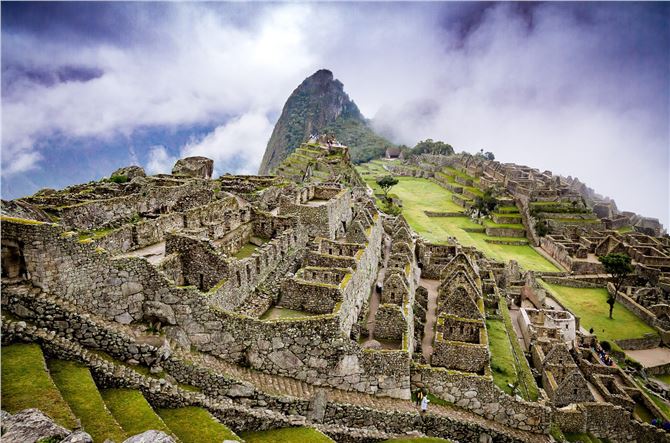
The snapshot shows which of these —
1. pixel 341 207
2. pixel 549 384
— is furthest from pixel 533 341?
pixel 341 207

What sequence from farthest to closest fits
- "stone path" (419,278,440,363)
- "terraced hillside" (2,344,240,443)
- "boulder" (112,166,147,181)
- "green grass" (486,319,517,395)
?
"boulder" (112,166,147,181) < "stone path" (419,278,440,363) < "green grass" (486,319,517,395) < "terraced hillside" (2,344,240,443)

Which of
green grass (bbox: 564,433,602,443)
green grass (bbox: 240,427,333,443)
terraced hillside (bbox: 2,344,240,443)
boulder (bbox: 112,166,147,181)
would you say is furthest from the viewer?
boulder (bbox: 112,166,147,181)

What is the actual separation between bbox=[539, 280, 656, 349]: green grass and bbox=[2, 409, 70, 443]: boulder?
1586 inches

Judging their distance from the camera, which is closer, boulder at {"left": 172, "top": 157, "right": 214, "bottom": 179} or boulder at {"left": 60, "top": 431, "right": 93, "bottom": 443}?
boulder at {"left": 60, "top": 431, "right": 93, "bottom": 443}

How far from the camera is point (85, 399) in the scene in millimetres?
10469

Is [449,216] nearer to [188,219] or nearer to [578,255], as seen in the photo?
[578,255]

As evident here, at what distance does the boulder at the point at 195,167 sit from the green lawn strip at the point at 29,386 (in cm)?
2882

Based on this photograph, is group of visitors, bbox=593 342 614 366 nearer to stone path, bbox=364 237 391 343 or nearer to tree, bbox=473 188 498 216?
stone path, bbox=364 237 391 343

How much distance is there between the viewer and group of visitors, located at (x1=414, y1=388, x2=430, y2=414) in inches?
699

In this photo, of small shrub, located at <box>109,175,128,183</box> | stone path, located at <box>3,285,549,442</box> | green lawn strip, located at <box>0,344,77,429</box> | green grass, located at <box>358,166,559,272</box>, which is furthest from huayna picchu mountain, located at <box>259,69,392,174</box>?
green lawn strip, located at <box>0,344,77,429</box>

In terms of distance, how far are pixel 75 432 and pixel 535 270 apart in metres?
57.4

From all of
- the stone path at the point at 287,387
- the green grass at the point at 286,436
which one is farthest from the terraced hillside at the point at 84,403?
the stone path at the point at 287,387

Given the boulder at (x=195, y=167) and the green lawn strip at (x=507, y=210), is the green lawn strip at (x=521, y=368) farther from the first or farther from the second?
the green lawn strip at (x=507, y=210)

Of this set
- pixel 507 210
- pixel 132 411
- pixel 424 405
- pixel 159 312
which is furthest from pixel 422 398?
pixel 507 210
